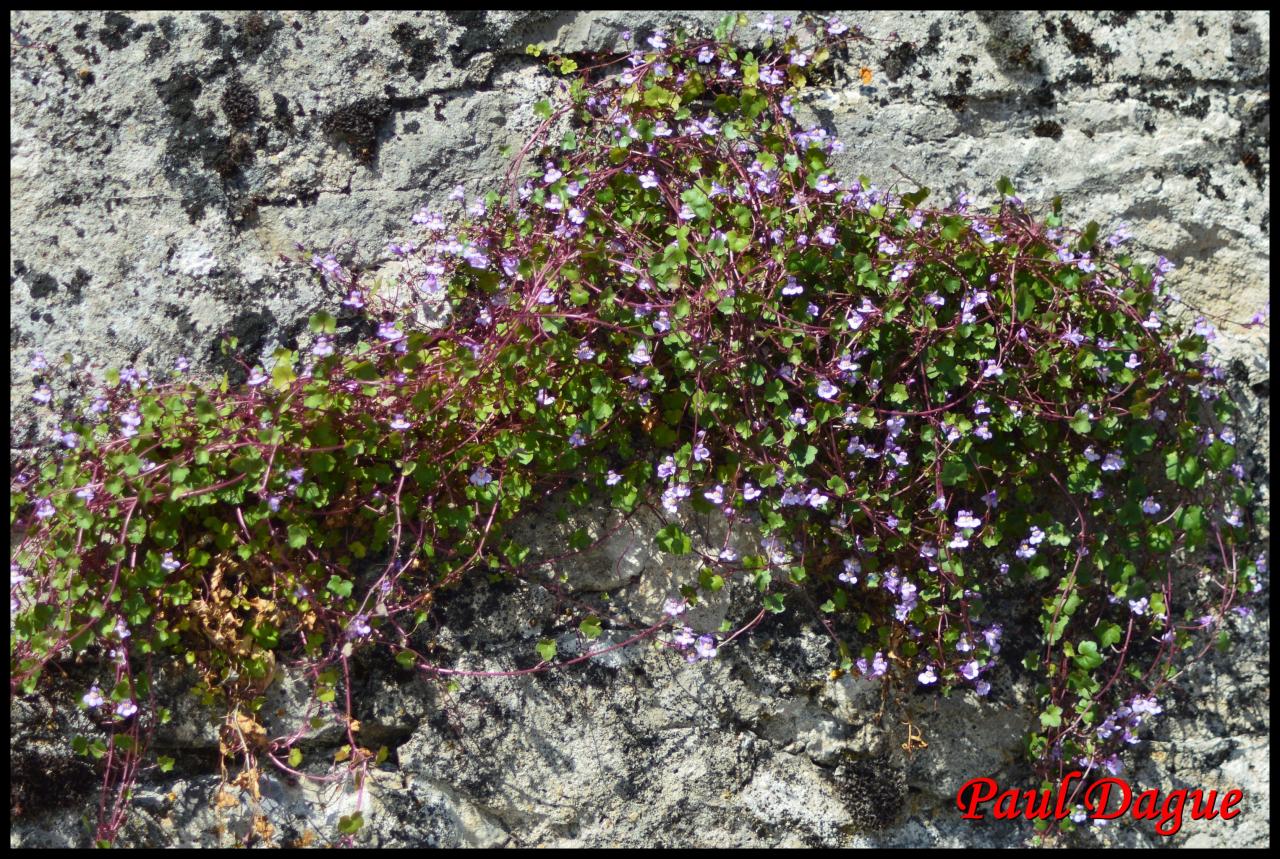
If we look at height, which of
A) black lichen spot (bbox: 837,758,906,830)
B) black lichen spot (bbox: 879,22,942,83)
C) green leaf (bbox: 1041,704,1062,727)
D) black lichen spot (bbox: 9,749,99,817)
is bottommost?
black lichen spot (bbox: 837,758,906,830)

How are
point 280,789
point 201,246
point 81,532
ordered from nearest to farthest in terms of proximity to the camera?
point 81,532, point 280,789, point 201,246

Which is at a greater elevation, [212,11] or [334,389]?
[212,11]

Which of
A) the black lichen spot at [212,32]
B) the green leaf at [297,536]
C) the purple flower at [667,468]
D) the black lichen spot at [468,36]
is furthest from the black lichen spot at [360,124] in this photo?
the purple flower at [667,468]

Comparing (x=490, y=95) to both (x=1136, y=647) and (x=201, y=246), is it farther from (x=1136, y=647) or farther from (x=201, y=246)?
(x=1136, y=647)

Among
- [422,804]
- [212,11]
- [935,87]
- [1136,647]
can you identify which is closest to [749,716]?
[422,804]

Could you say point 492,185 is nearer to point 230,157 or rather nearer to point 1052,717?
point 230,157

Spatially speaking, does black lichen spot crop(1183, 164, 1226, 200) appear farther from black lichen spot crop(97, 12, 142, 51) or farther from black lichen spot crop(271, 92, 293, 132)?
black lichen spot crop(97, 12, 142, 51)

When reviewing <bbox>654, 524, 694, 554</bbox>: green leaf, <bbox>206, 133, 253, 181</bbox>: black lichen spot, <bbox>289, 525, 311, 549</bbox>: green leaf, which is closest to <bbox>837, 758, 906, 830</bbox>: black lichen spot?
<bbox>654, 524, 694, 554</bbox>: green leaf
